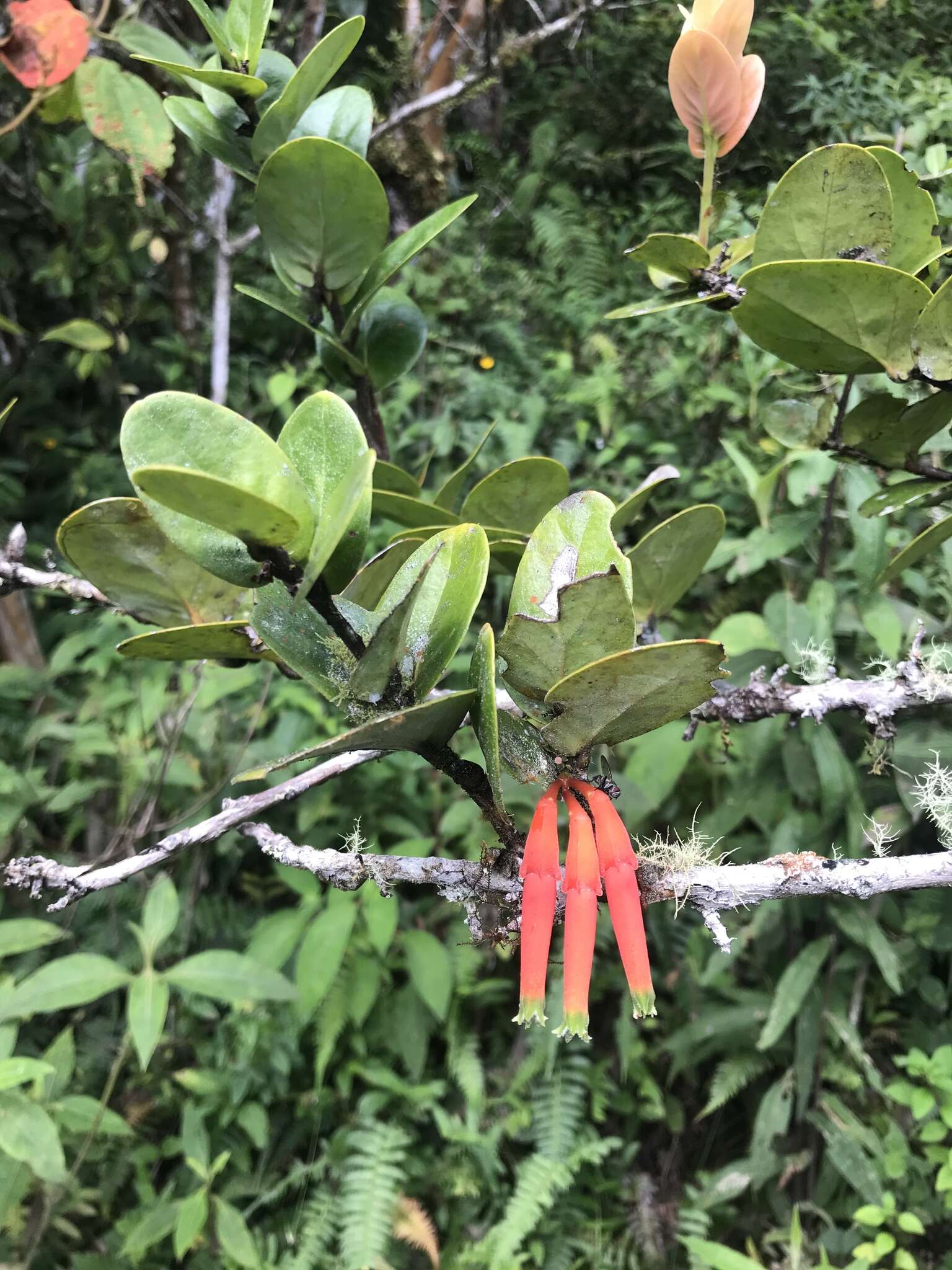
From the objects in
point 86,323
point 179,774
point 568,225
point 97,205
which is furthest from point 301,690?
point 568,225

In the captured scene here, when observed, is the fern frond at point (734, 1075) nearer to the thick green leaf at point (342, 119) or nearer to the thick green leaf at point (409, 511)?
the thick green leaf at point (409, 511)

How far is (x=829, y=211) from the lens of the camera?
1.24ft

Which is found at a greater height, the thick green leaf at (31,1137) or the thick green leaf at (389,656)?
the thick green leaf at (389,656)

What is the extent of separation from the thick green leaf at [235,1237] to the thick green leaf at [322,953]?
1.15 ft

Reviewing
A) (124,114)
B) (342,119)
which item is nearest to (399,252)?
(342,119)

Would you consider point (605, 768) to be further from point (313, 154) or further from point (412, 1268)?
point (412, 1268)

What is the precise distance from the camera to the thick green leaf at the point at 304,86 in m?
0.45

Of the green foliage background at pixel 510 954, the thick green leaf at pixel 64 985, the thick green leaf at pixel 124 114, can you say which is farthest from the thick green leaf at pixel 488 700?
the thick green leaf at pixel 124 114

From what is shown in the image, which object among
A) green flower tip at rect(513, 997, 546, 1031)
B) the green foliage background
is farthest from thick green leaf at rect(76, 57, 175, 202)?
green flower tip at rect(513, 997, 546, 1031)

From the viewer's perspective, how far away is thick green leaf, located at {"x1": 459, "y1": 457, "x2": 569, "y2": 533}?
532mm

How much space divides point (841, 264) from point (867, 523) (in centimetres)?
66

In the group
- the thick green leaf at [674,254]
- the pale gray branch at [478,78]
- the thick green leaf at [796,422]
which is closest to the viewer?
the thick green leaf at [674,254]

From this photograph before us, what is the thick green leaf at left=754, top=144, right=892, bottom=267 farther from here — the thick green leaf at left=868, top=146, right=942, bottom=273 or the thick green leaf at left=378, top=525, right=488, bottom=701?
the thick green leaf at left=378, top=525, right=488, bottom=701

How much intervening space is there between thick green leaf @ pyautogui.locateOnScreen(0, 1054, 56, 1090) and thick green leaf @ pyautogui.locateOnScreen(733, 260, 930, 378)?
41.1 inches
